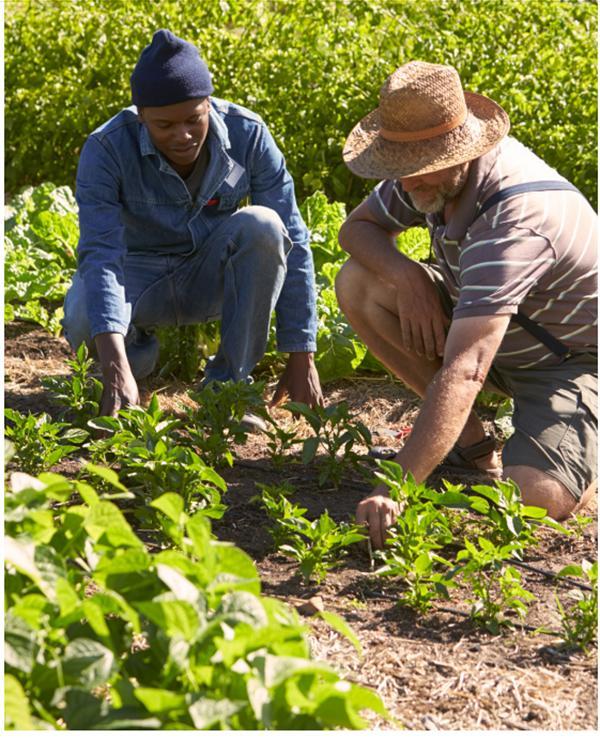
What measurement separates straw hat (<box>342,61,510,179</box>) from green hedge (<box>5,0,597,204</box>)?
2.87 metres

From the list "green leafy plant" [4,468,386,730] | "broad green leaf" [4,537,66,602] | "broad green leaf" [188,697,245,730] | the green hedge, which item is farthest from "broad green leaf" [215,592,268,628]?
the green hedge

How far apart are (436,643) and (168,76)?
2.19 metres

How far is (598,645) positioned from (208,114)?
2443 mm

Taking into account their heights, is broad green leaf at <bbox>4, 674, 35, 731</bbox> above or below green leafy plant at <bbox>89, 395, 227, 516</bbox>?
above

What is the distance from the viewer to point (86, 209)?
13.8 feet

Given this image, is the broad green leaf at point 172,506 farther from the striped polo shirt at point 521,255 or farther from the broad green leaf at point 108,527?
the striped polo shirt at point 521,255

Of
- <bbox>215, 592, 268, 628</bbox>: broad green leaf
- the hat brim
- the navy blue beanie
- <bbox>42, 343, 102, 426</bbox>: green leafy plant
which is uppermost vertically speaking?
the navy blue beanie

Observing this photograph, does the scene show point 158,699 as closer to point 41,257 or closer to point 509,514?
point 509,514

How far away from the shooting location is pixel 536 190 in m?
3.51

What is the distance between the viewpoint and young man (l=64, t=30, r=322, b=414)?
4.07m

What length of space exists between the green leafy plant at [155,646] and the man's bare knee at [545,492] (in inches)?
67.3

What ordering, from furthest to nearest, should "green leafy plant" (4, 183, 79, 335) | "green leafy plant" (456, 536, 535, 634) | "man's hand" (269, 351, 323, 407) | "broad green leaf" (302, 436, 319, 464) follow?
"green leafy plant" (4, 183, 79, 335), "man's hand" (269, 351, 323, 407), "broad green leaf" (302, 436, 319, 464), "green leafy plant" (456, 536, 535, 634)

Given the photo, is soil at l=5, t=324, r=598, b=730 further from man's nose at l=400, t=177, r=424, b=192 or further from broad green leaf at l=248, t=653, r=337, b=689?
man's nose at l=400, t=177, r=424, b=192

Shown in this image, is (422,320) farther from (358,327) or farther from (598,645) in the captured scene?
(598,645)
